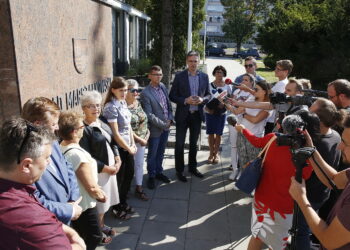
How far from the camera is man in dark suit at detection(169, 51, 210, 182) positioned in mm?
4867

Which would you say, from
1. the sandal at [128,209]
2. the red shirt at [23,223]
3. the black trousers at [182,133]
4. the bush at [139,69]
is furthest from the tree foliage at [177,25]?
the red shirt at [23,223]

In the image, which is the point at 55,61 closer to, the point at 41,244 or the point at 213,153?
the point at 41,244

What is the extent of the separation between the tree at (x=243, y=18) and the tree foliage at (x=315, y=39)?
1536 inches

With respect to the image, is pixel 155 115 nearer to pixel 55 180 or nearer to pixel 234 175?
pixel 234 175

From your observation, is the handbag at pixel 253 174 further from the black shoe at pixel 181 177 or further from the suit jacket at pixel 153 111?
the black shoe at pixel 181 177

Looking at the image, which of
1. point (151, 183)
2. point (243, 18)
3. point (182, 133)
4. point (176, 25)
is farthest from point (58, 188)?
point (243, 18)

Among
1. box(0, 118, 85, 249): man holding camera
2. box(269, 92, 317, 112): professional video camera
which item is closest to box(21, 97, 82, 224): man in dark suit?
box(0, 118, 85, 249): man holding camera

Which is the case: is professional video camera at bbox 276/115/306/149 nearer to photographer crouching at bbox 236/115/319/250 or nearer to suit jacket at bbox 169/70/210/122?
photographer crouching at bbox 236/115/319/250

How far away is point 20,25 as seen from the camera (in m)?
2.80

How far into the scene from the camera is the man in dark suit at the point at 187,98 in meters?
4.87

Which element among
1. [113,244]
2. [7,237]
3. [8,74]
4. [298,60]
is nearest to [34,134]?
[7,237]

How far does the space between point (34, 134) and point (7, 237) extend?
1.61ft

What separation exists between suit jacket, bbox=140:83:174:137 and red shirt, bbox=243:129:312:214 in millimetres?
2120

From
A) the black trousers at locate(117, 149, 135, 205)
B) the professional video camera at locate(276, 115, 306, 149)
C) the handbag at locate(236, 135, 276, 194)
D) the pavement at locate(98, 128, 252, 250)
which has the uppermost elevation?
the professional video camera at locate(276, 115, 306, 149)
